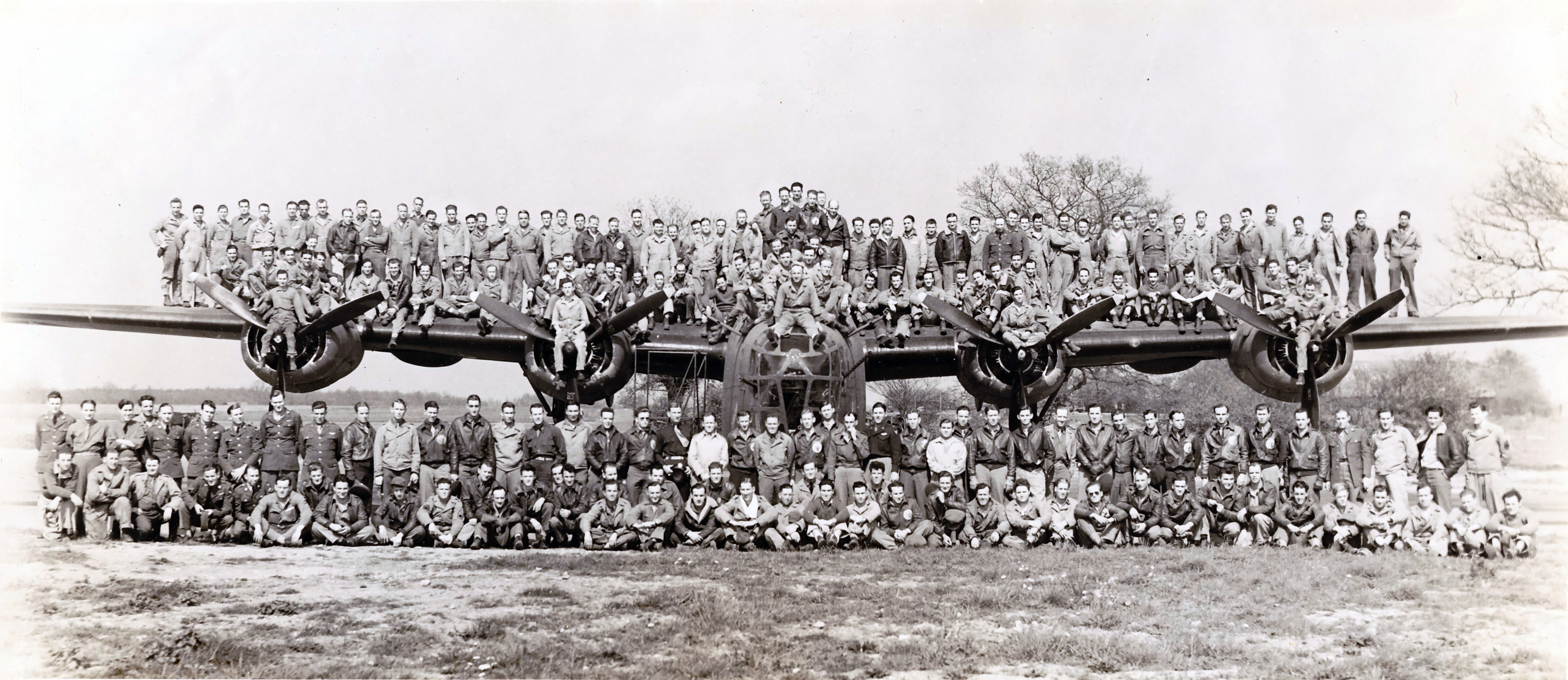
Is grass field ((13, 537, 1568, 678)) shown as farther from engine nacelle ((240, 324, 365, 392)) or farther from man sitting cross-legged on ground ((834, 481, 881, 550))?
engine nacelle ((240, 324, 365, 392))

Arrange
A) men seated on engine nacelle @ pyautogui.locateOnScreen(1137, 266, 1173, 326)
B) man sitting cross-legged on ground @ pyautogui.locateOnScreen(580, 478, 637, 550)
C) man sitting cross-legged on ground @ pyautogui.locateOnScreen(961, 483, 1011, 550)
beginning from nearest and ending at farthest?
man sitting cross-legged on ground @ pyautogui.locateOnScreen(580, 478, 637, 550) → man sitting cross-legged on ground @ pyautogui.locateOnScreen(961, 483, 1011, 550) → men seated on engine nacelle @ pyautogui.locateOnScreen(1137, 266, 1173, 326)

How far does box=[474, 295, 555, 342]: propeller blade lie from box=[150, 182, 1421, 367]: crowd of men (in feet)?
0.83

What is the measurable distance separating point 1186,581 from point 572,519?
6.16 meters

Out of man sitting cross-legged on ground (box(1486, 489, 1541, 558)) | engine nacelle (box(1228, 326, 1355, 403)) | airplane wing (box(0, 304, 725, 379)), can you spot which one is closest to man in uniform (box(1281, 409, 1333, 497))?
man sitting cross-legged on ground (box(1486, 489, 1541, 558))

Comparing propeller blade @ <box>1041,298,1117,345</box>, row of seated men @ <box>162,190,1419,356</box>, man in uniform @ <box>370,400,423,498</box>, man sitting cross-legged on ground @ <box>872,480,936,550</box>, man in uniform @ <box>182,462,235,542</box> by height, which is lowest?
man sitting cross-legged on ground @ <box>872,480,936,550</box>

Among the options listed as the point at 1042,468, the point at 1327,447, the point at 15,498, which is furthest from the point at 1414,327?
the point at 15,498

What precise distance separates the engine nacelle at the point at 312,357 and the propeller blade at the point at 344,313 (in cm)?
28

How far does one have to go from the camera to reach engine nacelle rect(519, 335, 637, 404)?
14430 mm

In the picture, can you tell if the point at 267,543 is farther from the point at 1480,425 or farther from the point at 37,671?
the point at 1480,425

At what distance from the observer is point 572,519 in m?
11.4

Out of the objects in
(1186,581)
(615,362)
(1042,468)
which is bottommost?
(1186,581)

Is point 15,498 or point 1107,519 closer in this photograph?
point 1107,519

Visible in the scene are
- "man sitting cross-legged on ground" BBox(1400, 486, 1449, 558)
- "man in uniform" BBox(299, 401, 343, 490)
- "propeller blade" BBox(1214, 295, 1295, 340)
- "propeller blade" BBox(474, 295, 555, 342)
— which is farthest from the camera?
"propeller blade" BBox(1214, 295, 1295, 340)

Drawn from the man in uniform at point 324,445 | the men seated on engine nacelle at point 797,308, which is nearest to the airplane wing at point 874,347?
the men seated on engine nacelle at point 797,308
